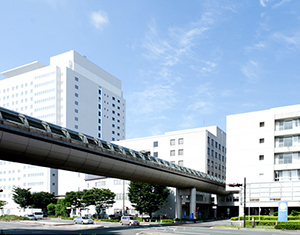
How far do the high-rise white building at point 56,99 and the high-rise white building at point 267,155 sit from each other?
3351 inches

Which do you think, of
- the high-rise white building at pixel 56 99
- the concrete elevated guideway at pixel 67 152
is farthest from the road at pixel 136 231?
the high-rise white building at pixel 56 99

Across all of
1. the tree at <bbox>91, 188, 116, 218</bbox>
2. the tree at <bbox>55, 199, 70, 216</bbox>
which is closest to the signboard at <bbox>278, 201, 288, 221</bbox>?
the tree at <bbox>91, 188, 116, 218</bbox>

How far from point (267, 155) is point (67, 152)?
1638 inches

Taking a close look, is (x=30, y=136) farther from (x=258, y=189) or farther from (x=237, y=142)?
(x=237, y=142)

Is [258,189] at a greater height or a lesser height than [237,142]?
lesser

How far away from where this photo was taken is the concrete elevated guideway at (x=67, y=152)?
32219mm

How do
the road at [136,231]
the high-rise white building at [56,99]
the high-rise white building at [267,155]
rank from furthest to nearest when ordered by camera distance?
the high-rise white building at [56,99], the high-rise white building at [267,155], the road at [136,231]

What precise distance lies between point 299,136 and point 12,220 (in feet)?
196

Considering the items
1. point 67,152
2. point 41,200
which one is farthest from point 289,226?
point 41,200

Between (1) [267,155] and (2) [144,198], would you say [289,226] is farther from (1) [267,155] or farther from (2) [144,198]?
(2) [144,198]

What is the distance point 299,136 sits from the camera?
6081cm

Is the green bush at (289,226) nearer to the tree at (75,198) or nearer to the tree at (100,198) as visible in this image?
the tree at (100,198)

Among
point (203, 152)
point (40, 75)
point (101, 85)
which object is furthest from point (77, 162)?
point (101, 85)

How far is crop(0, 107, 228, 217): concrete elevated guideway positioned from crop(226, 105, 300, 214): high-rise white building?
51.2ft
